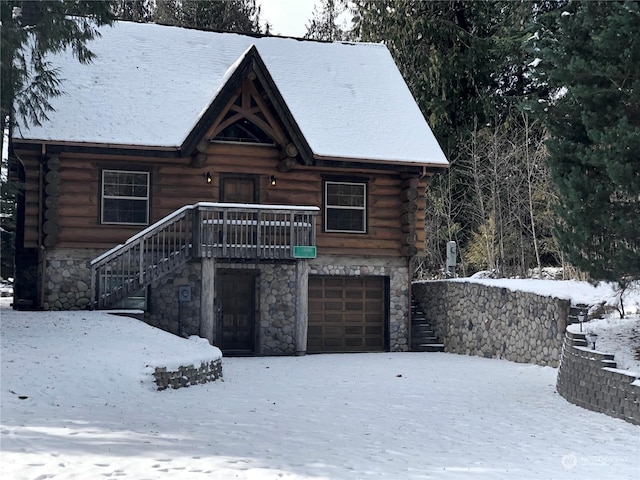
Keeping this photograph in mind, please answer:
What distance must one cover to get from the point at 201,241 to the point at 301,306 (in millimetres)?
3235

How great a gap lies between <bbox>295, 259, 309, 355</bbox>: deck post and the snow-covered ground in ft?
12.2

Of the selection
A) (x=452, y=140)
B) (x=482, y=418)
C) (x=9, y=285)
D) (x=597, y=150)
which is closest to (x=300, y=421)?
(x=482, y=418)

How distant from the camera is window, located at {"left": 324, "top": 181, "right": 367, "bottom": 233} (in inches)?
934

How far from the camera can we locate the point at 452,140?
3684 cm

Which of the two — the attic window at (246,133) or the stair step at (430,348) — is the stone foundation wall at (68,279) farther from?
the stair step at (430,348)

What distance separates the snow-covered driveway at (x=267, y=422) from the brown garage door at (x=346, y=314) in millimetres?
6020

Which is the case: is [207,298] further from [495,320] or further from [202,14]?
[202,14]

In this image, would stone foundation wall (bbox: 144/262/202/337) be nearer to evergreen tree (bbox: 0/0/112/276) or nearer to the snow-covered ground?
the snow-covered ground

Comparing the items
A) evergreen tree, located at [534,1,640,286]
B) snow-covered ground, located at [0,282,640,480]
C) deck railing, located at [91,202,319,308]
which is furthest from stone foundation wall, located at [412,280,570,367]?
evergreen tree, located at [534,1,640,286]

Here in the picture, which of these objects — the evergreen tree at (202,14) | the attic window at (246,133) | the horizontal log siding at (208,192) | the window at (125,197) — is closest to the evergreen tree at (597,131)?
the horizontal log siding at (208,192)

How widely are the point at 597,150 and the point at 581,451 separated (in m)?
5.19

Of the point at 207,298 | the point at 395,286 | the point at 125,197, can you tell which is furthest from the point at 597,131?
the point at 125,197

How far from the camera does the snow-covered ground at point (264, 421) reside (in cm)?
839

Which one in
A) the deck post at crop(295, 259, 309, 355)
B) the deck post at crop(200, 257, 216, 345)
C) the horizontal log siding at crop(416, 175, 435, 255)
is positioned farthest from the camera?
Result: the horizontal log siding at crop(416, 175, 435, 255)
